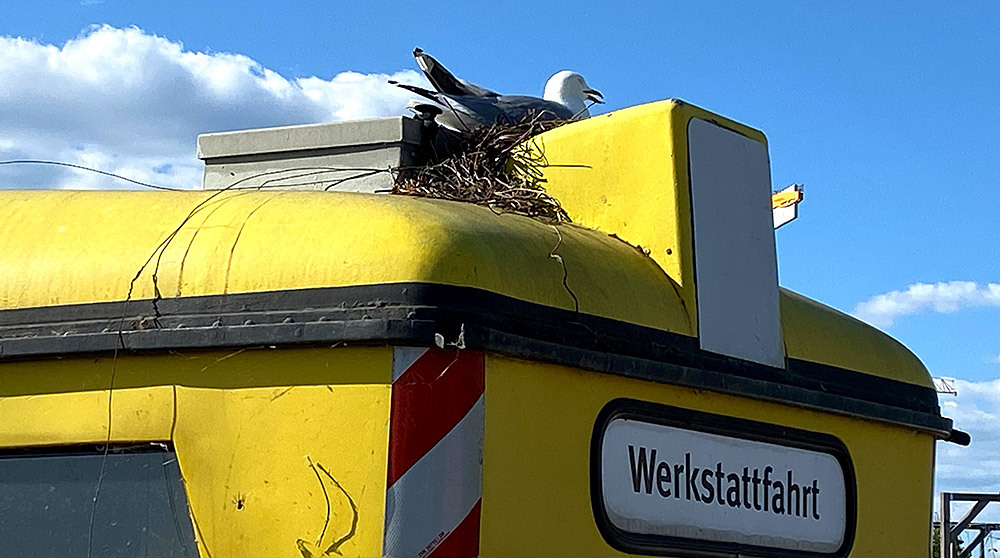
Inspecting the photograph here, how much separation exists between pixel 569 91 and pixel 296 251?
1803mm

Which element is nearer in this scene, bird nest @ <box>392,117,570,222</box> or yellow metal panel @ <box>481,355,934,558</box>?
yellow metal panel @ <box>481,355,934,558</box>

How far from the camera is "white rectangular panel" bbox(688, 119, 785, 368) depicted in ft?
9.53

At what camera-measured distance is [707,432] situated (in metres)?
2.81

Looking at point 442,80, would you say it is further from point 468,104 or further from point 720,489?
point 720,489

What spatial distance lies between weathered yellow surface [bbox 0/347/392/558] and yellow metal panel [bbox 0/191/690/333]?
0.15m

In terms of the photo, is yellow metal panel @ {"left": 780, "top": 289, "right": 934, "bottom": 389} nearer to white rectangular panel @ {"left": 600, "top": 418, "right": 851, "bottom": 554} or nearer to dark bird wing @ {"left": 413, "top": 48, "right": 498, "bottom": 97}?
white rectangular panel @ {"left": 600, "top": 418, "right": 851, "bottom": 554}

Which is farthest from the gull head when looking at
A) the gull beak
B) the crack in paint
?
the crack in paint

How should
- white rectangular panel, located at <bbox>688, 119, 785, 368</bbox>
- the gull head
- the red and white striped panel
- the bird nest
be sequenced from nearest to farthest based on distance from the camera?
the red and white striped panel < white rectangular panel, located at <bbox>688, 119, 785, 368</bbox> < the bird nest < the gull head

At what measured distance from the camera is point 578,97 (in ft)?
13.5

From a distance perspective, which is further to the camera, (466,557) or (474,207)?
(474,207)

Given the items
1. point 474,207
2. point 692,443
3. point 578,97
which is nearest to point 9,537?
point 474,207

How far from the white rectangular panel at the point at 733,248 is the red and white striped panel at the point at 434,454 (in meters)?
0.70

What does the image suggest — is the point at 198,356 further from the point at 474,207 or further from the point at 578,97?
the point at 578,97

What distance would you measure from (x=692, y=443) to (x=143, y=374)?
106 cm
